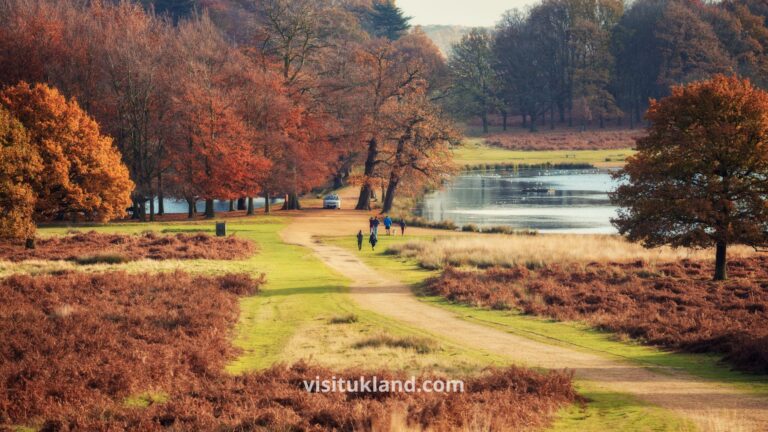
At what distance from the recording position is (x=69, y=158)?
5594 cm

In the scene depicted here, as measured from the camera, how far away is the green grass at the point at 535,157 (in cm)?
12494

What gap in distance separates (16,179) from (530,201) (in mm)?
55272

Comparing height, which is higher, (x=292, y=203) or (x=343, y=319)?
(x=292, y=203)

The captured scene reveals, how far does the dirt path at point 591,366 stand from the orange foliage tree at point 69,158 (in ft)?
76.9

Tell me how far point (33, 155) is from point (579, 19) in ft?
412

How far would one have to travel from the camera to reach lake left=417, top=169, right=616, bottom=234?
237ft

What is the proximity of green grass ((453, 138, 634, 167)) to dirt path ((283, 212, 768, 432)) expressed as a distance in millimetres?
89521

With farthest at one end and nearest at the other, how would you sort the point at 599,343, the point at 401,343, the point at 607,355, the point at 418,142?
the point at 418,142, the point at 599,343, the point at 401,343, the point at 607,355

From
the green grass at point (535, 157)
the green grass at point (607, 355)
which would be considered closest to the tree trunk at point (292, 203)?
the green grass at point (607, 355)

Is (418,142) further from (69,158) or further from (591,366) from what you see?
(591,366)

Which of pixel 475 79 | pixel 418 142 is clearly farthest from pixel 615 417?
pixel 475 79

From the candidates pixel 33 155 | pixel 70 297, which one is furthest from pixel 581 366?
pixel 33 155

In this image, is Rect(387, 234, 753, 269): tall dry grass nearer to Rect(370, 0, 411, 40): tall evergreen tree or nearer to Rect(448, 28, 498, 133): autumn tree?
Rect(448, 28, 498, 133): autumn tree

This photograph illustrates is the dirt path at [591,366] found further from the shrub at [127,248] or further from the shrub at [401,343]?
the shrub at [127,248]
